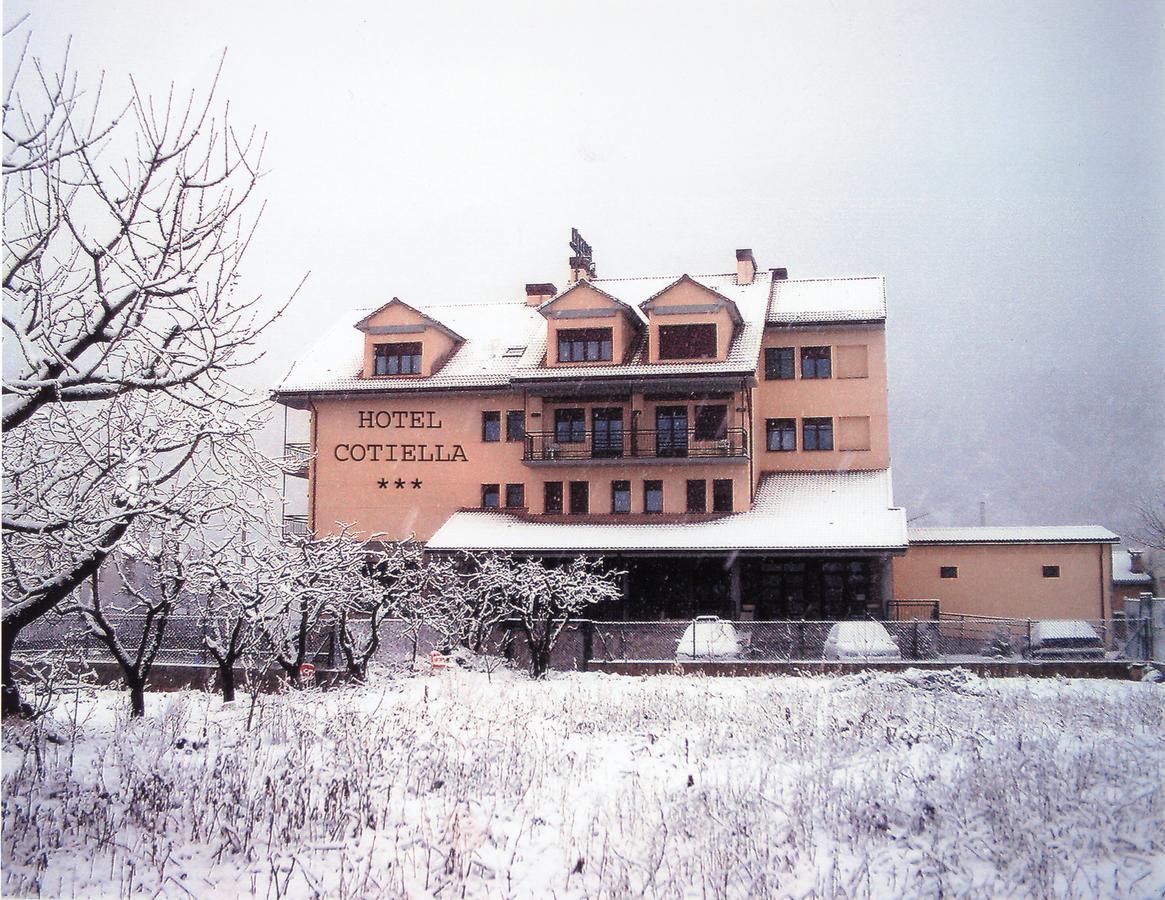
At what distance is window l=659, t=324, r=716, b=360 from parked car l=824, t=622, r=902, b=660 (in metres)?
8.34

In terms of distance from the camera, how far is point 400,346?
20.0 metres

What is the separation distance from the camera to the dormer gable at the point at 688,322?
853 inches

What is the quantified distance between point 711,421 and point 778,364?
2421 millimetres

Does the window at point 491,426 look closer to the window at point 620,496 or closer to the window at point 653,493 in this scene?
the window at point 620,496

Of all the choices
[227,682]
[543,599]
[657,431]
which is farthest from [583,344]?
[227,682]

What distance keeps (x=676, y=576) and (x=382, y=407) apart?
7509mm

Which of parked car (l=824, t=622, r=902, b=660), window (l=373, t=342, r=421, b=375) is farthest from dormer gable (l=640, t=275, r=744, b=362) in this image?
parked car (l=824, t=622, r=902, b=660)

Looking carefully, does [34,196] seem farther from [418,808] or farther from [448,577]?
[448,577]

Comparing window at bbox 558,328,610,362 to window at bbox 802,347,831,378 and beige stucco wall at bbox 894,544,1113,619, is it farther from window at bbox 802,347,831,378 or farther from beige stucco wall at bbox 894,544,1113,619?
beige stucco wall at bbox 894,544,1113,619

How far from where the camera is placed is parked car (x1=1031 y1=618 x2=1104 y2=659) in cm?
1399

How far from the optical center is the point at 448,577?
55.7 ft

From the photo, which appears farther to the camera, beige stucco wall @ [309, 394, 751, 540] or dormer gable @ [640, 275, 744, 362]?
dormer gable @ [640, 275, 744, 362]

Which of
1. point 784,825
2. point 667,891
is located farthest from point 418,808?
point 784,825

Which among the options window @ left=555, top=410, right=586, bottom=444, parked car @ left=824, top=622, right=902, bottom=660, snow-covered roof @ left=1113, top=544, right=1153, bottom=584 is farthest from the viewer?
window @ left=555, top=410, right=586, bottom=444
